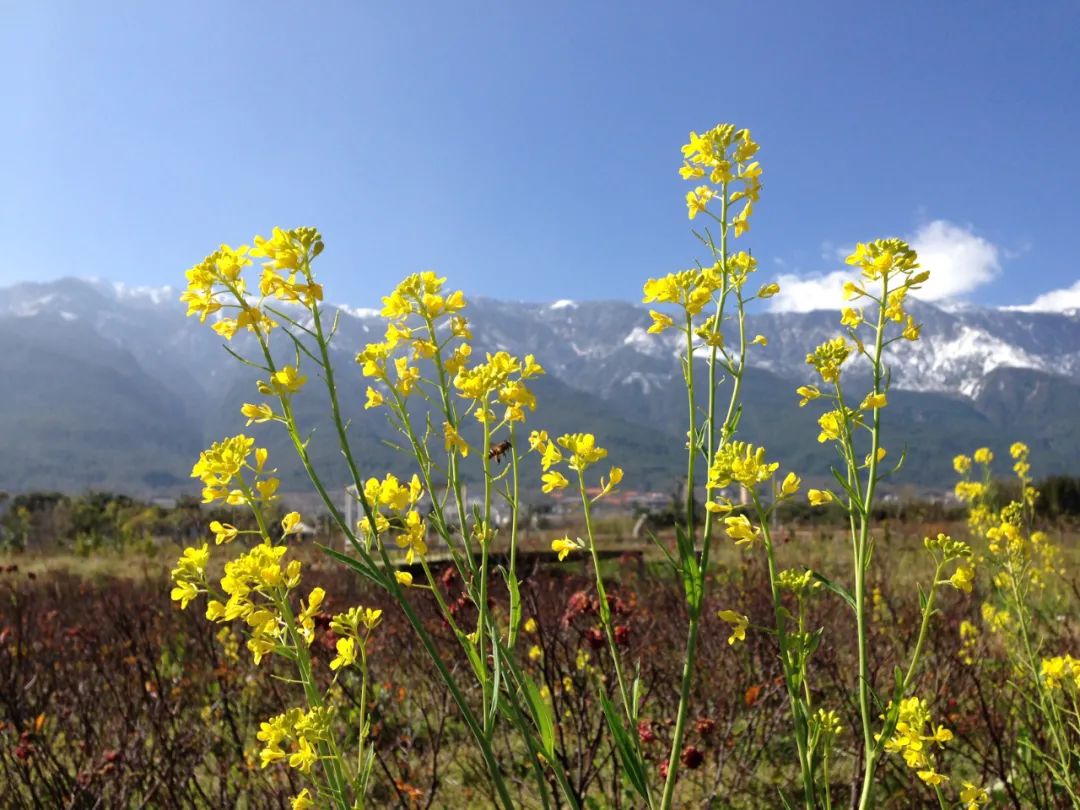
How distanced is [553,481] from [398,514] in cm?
36

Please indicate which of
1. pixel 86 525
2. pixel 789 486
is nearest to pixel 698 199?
pixel 789 486

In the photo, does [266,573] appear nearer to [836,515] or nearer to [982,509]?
[982,509]

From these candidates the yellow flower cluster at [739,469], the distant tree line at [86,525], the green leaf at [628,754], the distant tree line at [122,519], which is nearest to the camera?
the green leaf at [628,754]

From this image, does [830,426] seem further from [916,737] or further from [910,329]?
[916,737]

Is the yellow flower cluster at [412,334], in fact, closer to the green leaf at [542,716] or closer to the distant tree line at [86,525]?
the green leaf at [542,716]

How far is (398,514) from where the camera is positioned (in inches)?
63.9

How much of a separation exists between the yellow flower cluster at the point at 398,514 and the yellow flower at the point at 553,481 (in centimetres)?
29

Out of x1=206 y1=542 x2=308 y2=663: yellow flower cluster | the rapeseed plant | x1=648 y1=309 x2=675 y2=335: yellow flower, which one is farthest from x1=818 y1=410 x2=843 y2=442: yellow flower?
x1=206 y1=542 x2=308 y2=663: yellow flower cluster

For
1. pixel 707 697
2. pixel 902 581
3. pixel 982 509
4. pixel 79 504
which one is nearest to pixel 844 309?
pixel 707 697

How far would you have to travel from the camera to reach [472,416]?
1.75 m

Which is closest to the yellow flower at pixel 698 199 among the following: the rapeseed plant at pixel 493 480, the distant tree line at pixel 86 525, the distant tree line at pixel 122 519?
the rapeseed plant at pixel 493 480

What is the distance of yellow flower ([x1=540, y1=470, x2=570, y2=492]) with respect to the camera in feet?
5.69

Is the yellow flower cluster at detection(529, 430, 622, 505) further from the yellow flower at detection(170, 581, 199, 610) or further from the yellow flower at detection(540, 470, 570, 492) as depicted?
the yellow flower at detection(170, 581, 199, 610)

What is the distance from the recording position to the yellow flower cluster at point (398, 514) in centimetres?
155
